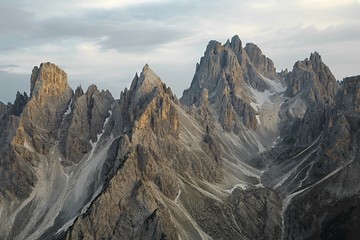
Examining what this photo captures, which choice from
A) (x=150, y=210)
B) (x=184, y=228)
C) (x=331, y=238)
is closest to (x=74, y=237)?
(x=150, y=210)

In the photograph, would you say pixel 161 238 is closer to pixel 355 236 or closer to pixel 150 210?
pixel 150 210

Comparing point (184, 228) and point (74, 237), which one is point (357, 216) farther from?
point (74, 237)

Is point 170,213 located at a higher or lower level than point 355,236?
higher

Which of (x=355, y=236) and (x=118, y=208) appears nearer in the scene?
(x=355, y=236)

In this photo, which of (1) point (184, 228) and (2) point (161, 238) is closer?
(2) point (161, 238)

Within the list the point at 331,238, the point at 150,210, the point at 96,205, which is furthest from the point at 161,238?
the point at 331,238

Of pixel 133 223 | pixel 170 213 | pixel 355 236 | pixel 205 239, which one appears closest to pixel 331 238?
pixel 355 236

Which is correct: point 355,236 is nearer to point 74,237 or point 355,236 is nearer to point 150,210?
point 150,210

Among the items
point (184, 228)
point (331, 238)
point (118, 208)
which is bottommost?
point (331, 238)
